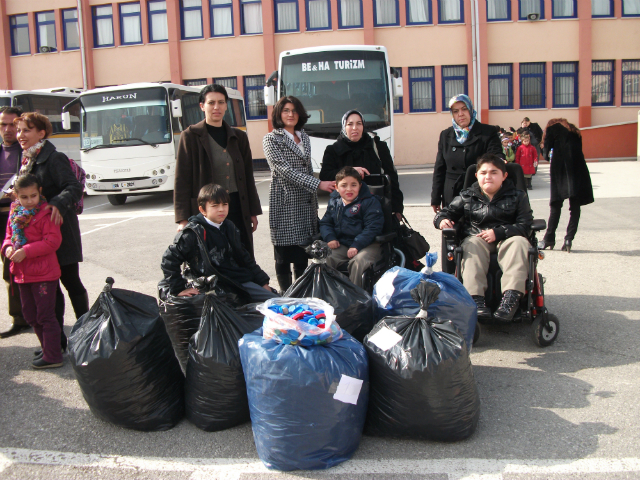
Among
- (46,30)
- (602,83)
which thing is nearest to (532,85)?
(602,83)

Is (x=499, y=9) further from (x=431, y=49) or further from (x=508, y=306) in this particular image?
(x=508, y=306)

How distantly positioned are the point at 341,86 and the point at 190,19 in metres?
15.8

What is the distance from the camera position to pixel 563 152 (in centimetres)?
735

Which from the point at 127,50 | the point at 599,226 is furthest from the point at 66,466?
the point at 127,50

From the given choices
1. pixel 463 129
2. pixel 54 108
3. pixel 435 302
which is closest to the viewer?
pixel 435 302

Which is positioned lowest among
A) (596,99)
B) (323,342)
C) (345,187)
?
(323,342)

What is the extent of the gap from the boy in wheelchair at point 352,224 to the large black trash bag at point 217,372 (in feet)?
5.15

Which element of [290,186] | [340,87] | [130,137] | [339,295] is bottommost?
[339,295]

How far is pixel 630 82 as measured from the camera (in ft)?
83.6

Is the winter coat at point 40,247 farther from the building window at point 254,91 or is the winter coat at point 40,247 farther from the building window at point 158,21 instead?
the building window at point 158,21

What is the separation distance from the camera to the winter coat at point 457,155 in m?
5.20

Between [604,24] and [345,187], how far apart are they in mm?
25294

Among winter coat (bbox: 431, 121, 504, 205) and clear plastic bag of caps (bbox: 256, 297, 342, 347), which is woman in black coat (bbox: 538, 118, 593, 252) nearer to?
winter coat (bbox: 431, 121, 504, 205)

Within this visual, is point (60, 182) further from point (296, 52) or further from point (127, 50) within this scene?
point (127, 50)
